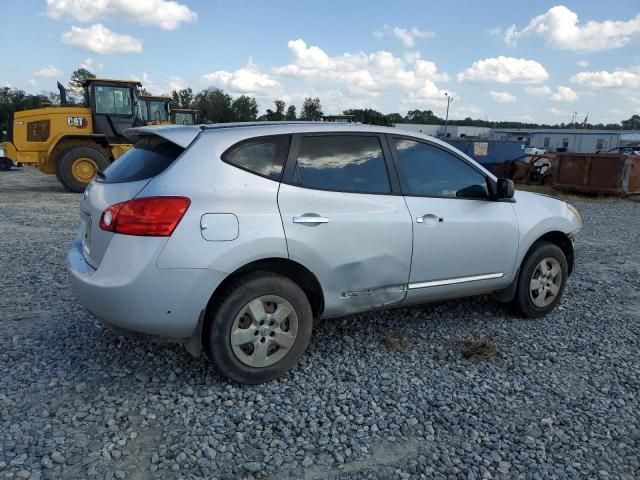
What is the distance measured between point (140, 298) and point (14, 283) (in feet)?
10.9

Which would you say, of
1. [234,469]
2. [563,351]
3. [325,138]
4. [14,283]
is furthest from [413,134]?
[14,283]

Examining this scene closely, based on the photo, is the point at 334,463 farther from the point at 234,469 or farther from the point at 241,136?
the point at 241,136

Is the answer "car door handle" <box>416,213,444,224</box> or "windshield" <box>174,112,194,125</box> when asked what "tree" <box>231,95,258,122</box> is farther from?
"car door handle" <box>416,213,444,224</box>

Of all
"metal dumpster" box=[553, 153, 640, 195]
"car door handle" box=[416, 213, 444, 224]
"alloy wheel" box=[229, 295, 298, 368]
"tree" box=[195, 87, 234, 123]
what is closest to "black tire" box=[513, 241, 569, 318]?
"car door handle" box=[416, 213, 444, 224]

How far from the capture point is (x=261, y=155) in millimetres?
3484

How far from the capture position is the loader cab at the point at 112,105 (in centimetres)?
1474

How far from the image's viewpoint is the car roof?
137 inches

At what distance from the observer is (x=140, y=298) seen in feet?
10.2

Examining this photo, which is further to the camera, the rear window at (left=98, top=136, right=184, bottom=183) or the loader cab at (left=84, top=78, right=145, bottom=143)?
the loader cab at (left=84, top=78, right=145, bottom=143)

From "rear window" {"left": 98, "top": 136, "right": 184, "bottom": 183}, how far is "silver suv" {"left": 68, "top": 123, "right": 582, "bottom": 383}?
0.01 metres

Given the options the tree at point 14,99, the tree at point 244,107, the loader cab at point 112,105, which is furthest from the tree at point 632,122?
the loader cab at point 112,105

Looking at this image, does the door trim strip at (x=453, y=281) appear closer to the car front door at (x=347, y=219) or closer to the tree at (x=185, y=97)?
the car front door at (x=347, y=219)

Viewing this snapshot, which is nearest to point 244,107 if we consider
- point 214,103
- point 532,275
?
point 214,103

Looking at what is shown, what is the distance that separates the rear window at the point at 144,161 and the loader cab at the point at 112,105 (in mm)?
11891
